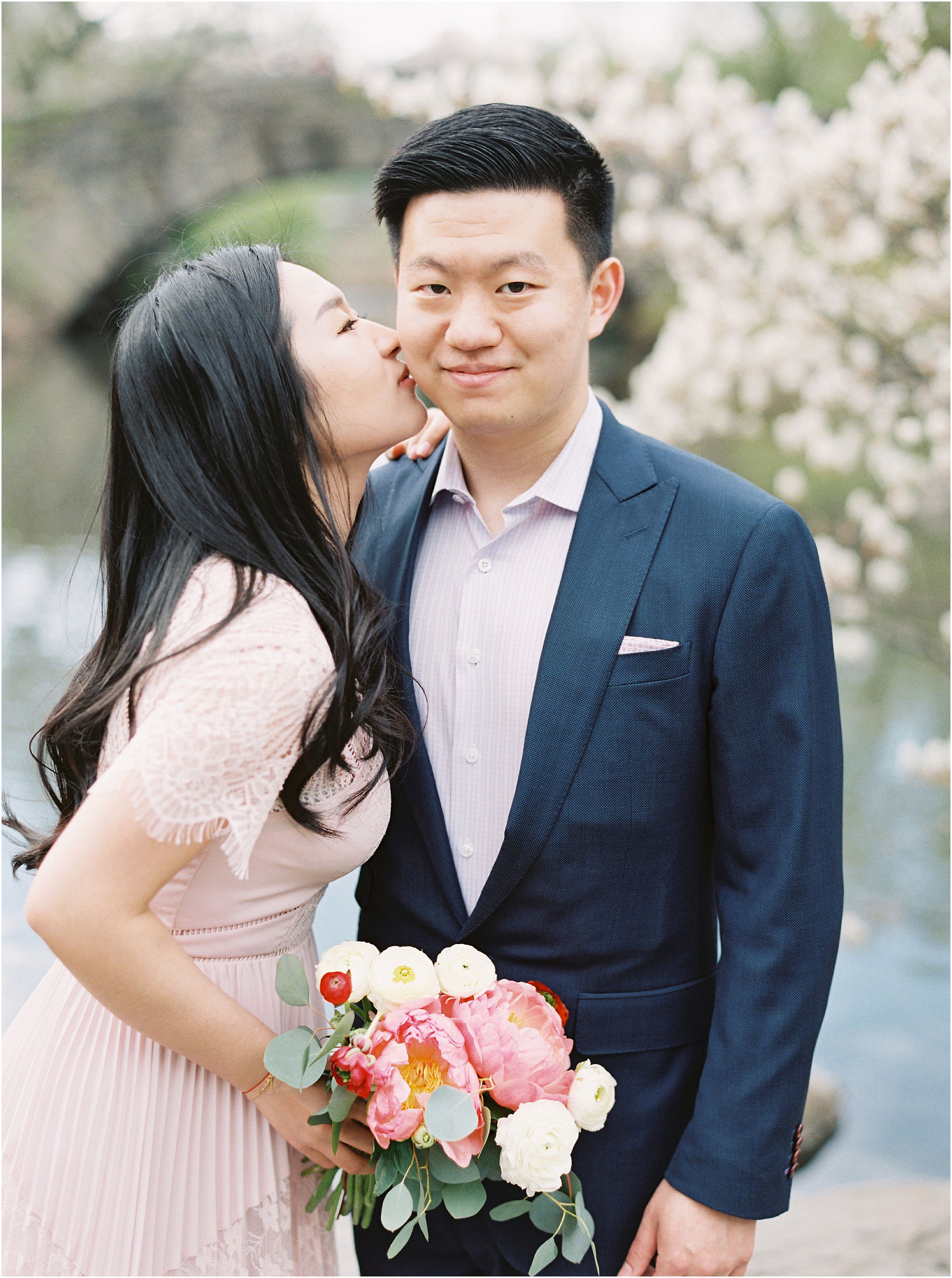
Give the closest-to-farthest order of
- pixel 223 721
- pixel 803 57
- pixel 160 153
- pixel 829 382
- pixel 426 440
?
pixel 223 721, pixel 426 440, pixel 829 382, pixel 803 57, pixel 160 153

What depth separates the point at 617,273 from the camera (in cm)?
182

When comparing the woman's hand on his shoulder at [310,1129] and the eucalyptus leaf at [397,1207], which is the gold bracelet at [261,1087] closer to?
the woman's hand on his shoulder at [310,1129]

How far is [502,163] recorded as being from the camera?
1601 millimetres

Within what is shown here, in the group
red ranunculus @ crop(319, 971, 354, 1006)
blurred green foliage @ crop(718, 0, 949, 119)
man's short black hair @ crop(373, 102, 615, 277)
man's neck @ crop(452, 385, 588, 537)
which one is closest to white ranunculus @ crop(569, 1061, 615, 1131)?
red ranunculus @ crop(319, 971, 354, 1006)

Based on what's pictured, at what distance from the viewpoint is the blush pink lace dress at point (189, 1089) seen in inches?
56.6

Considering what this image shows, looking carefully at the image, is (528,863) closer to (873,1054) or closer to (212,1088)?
(212,1088)

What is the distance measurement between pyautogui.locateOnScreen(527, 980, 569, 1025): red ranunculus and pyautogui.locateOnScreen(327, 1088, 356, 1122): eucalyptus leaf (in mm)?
275

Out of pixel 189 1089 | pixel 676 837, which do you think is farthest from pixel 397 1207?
pixel 676 837

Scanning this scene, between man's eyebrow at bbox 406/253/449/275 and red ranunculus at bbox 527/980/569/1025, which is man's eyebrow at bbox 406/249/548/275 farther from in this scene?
red ranunculus at bbox 527/980/569/1025

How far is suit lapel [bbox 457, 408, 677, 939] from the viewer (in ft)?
5.18

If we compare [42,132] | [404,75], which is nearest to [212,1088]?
[404,75]

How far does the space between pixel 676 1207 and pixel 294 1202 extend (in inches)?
22.6

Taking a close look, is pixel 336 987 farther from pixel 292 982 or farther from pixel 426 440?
pixel 426 440

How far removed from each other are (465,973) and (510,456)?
818mm
